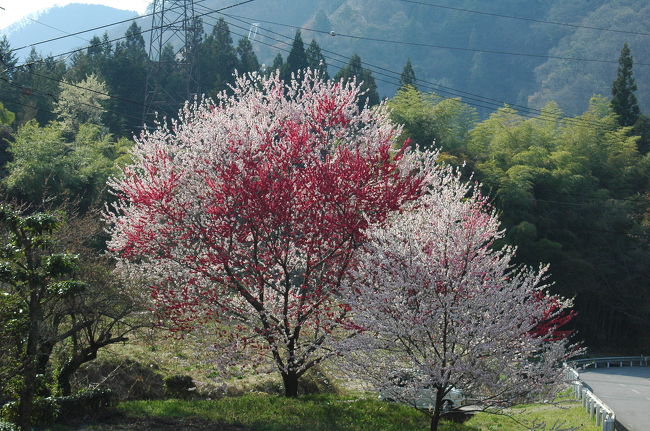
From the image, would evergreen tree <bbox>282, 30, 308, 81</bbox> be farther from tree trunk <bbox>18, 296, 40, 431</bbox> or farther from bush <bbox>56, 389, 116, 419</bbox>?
tree trunk <bbox>18, 296, 40, 431</bbox>

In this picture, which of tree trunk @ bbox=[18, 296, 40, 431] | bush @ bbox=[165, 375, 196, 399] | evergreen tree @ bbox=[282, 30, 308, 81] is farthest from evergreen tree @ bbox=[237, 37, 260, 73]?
tree trunk @ bbox=[18, 296, 40, 431]

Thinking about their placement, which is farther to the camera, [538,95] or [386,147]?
[538,95]

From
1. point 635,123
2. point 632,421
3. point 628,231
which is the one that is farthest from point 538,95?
point 632,421

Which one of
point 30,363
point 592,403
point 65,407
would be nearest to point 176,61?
point 592,403

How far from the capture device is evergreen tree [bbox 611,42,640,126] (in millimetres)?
55125

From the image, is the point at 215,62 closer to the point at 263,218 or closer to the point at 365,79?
the point at 365,79

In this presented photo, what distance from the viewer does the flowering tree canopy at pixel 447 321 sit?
9688mm

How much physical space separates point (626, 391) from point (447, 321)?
1916 centimetres

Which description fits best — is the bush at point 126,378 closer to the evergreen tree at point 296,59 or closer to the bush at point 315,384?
the bush at point 315,384

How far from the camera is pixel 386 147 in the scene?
519 inches

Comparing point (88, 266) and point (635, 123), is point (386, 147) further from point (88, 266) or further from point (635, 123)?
point (635, 123)

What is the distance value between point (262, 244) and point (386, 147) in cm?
322

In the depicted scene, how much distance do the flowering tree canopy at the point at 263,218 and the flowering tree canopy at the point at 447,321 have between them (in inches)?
73.2

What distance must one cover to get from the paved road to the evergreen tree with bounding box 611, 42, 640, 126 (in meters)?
28.0
